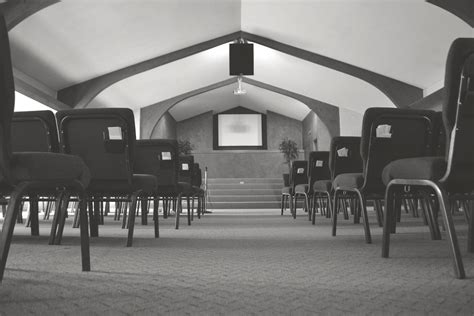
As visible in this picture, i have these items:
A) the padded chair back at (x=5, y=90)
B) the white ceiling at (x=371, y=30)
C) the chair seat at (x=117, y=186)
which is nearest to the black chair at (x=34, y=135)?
the chair seat at (x=117, y=186)

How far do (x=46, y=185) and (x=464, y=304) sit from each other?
1.16 metres

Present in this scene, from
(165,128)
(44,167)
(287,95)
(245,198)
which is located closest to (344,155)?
(44,167)

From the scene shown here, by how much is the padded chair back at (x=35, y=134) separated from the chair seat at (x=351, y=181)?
63.9 inches

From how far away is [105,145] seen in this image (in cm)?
245

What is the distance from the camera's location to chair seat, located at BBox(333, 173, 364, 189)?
2521 mm

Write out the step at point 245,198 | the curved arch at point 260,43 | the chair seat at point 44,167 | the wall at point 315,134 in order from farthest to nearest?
the wall at point 315,134
the step at point 245,198
the curved arch at point 260,43
the chair seat at point 44,167

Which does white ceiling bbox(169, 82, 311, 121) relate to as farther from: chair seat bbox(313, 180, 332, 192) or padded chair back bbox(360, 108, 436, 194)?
padded chair back bbox(360, 108, 436, 194)

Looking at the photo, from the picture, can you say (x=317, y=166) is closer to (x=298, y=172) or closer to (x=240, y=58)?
(x=298, y=172)

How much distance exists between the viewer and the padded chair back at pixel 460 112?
4.59 feet

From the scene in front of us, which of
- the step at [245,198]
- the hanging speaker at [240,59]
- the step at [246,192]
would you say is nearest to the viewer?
the hanging speaker at [240,59]

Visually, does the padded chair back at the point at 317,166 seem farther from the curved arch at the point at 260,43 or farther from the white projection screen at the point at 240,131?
the white projection screen at the point at 240,131

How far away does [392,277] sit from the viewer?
4.80 ft

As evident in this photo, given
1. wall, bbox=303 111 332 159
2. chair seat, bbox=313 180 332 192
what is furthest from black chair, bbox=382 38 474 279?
wall, bbox=303 111 332 159

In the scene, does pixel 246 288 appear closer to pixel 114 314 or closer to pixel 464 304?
pixel 114 314
